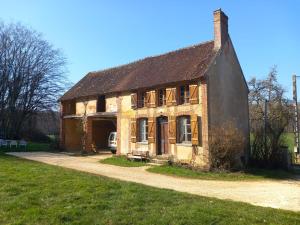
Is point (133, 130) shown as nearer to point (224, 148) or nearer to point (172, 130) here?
point (172, 130)

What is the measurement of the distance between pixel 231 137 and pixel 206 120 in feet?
5.42

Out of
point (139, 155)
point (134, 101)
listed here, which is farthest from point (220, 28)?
point (139, 155)

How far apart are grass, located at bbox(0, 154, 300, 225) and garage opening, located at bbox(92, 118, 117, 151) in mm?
18624

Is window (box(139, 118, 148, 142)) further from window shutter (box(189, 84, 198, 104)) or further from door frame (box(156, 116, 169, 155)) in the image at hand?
window shutter (box(189, 84, 198, 104))

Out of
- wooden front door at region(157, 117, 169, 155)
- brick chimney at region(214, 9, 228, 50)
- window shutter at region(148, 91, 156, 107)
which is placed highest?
brick chimney at region(214, 9, 228, 50)

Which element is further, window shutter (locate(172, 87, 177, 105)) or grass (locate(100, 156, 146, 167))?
window shutter (locate(172, 87, 177, 105))

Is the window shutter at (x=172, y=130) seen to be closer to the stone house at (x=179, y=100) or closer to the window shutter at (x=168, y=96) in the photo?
the stone house at (x=179, y=100)

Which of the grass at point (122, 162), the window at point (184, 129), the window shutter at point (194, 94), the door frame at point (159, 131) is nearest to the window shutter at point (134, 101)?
the door frame at point (159, 131)

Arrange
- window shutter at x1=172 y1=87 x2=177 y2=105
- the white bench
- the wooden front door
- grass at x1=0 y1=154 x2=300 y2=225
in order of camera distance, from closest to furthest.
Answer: grass at x1=0 y1=154 x2=300 y2=225
window shutter at x1=172 y1=87 x2=177 y2=105
the white bench
the wooden front door

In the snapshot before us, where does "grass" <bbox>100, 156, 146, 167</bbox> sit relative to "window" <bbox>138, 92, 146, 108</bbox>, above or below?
below

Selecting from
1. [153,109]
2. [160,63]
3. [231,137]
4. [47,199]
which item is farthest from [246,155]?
[47,199]

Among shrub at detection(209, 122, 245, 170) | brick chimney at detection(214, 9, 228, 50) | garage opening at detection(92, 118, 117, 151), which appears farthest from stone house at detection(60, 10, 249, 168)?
garage opening at detection(92, 118, 117, 151)

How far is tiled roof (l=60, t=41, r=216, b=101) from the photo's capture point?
20141 mm

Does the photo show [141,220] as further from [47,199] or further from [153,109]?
[153,109]
